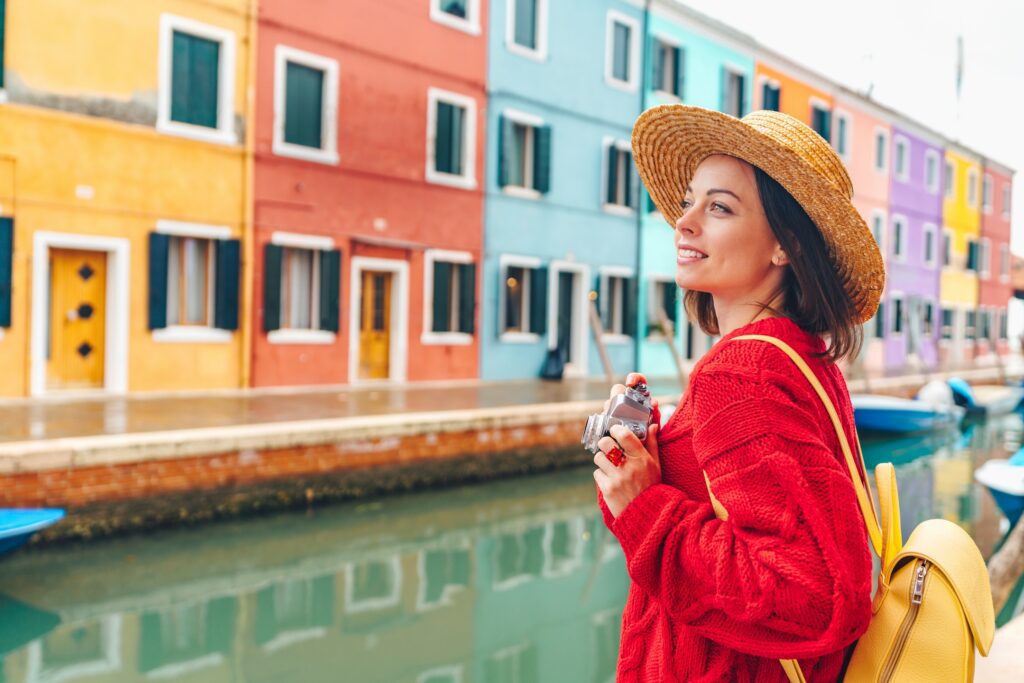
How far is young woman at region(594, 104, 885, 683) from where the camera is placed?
106cm

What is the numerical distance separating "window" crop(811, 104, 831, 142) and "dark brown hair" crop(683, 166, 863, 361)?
2296 cm

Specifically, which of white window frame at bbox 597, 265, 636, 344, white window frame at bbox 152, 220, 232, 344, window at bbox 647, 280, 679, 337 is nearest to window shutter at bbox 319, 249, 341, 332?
white window frame at bbox 152, 220, 232, 344

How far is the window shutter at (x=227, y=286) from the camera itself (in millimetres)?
11344

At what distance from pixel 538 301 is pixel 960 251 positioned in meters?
20.9

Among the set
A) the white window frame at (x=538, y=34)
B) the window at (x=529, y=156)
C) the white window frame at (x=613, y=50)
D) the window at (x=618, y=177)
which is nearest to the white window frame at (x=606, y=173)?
the window at (x=618, y=177)

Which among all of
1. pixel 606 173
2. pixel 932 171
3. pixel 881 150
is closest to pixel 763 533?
pixel 606 173

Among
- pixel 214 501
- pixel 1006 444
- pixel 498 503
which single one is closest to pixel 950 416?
pixel 1006 444

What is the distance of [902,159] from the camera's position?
27.1 metres

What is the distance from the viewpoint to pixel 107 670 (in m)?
5.08

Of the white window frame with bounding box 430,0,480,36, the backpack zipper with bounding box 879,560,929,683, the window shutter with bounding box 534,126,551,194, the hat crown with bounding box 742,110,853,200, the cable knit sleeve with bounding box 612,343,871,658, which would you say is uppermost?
the white window frame with bounding box 430,0,480,36

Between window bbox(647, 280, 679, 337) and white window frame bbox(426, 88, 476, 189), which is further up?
white window frame bbox(426, 88, 476, 189)

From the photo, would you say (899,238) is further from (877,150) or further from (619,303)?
(619,303)

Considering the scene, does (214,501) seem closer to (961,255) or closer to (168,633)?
(168,633)

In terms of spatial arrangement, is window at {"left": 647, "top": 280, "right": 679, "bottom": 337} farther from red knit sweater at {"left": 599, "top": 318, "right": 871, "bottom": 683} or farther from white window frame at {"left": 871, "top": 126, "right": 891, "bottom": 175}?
red knit sweater at {"left": 599, "top": 318, "right": 871, "bottom": 683}
